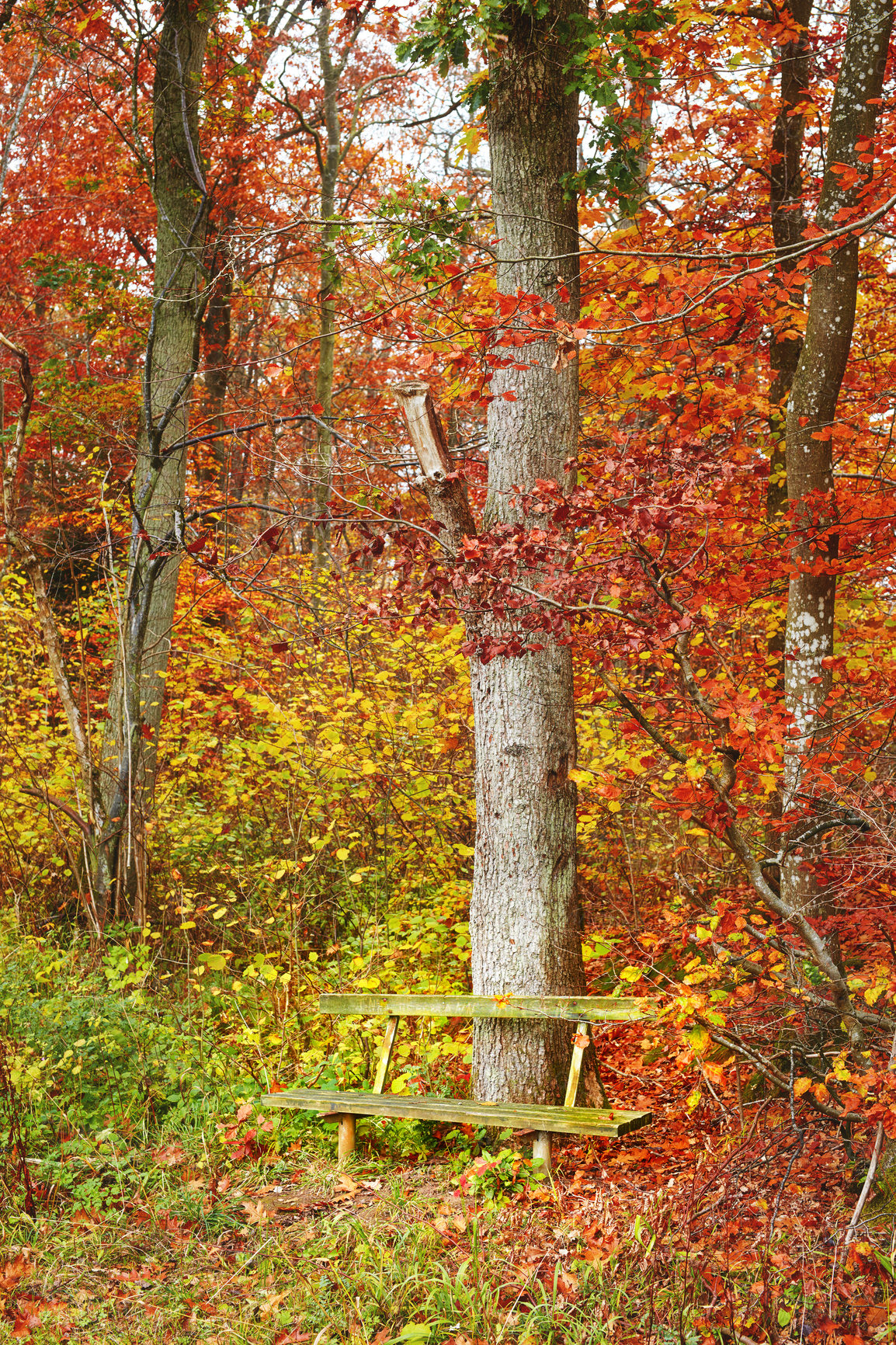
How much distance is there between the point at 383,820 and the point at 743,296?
4.25m

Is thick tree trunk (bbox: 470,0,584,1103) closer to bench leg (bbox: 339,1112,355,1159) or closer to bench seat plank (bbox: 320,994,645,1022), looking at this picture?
bench seat plank (bbox: 320,994,645,1022)

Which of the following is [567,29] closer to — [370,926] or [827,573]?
[827,573]

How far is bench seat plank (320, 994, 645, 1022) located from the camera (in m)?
4.50

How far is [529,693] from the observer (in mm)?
5117

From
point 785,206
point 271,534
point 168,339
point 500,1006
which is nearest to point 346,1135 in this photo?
point 500,1006

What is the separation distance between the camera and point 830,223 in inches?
213

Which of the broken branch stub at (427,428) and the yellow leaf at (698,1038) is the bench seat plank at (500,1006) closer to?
the yellow leaf at (698,1038)

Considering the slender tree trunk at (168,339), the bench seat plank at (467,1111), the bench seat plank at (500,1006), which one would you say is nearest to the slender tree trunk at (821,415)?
Result: the bench seat plank at (500,1006)

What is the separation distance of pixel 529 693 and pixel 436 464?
1.25 meters

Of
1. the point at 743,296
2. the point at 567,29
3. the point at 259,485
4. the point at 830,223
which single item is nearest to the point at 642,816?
the point at 743,296

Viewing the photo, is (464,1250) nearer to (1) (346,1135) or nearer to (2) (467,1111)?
(2) (467,1111)

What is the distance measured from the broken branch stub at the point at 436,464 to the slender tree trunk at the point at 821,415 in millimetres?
1807

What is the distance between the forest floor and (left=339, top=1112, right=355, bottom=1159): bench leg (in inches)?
4.4

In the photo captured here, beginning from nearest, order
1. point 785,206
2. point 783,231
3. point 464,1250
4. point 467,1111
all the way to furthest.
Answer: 1. point 464,1250
2. point 467,1111
3. point 785,206
4. point 783,231
